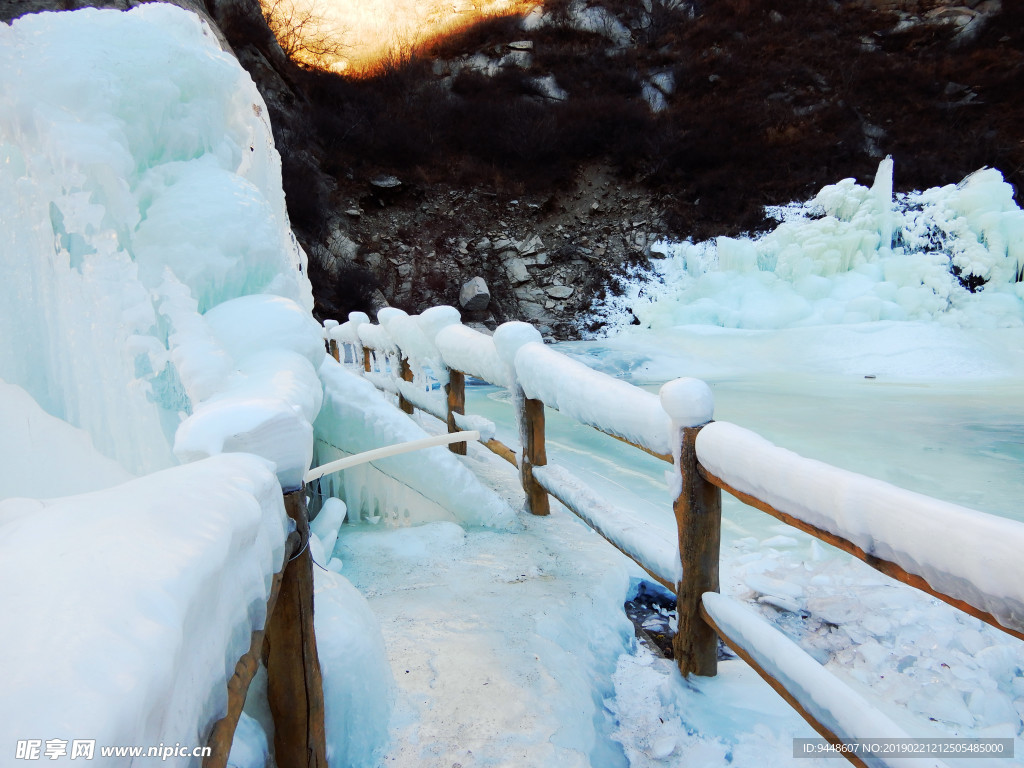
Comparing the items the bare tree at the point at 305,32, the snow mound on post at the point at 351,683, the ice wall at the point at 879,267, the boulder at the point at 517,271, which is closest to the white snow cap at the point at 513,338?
the snow mound on post at the point at 351,683

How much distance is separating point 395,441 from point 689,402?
198 cm

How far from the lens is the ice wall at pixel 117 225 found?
246 centimetres

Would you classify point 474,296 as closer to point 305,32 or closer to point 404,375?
point 404,375

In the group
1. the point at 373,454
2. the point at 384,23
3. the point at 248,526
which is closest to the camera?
the point at 248,526

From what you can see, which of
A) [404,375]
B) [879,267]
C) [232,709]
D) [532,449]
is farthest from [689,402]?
[879,267]

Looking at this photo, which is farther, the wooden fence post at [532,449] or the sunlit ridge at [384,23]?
the sunlit ridge at [384,23]

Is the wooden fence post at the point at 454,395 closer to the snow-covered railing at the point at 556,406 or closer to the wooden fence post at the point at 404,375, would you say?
the snow-covered railing at the point at 556,406

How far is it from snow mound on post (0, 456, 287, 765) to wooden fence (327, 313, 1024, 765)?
3.47 feet

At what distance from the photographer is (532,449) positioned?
3195mm

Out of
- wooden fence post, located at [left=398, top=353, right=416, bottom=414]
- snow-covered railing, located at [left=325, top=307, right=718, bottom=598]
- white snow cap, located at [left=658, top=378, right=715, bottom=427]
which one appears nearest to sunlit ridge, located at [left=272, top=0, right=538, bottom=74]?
wooden fence post, located at [left=398, top=353, right=416, bottom=414]

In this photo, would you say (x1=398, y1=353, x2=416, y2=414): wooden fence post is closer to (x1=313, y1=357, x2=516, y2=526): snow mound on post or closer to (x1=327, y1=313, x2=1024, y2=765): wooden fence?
(x1=313, y1=357, x2=516, y2=526): snow mound on post

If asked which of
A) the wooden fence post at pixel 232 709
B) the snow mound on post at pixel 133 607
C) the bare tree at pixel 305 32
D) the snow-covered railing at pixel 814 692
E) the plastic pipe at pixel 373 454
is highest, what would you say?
the bare tree at pixel 305 32

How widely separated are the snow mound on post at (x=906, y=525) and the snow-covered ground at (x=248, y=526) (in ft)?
0.14

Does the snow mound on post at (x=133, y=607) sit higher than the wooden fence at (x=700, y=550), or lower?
higher
